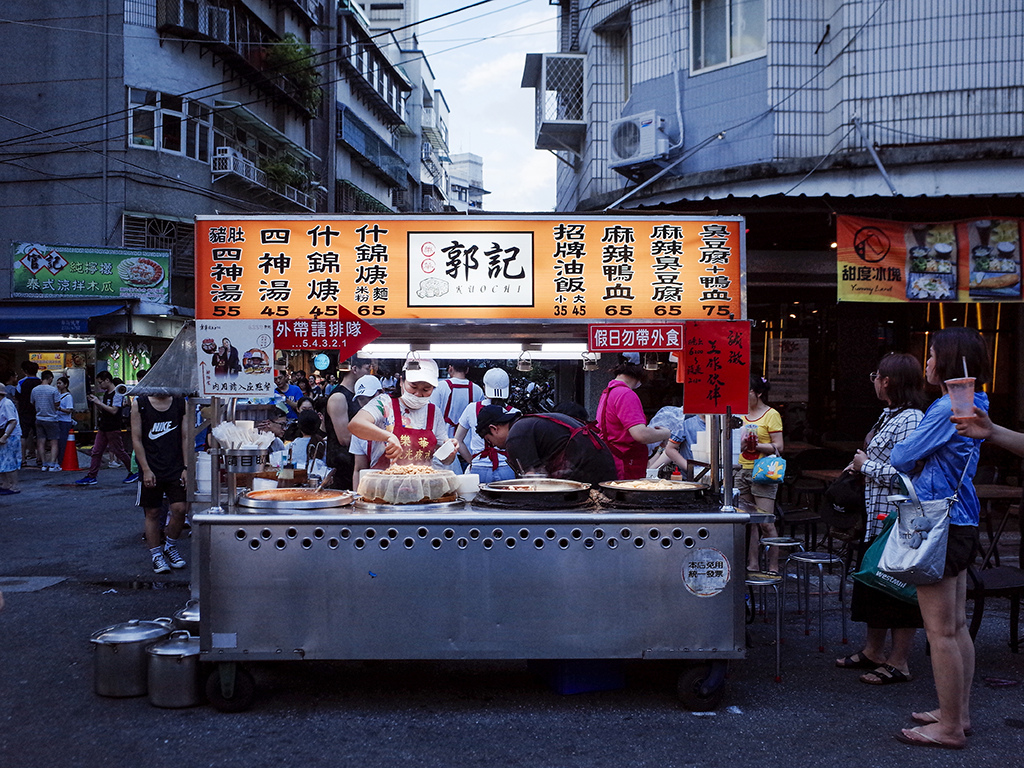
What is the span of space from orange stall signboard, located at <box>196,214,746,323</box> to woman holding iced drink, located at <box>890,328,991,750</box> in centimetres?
134

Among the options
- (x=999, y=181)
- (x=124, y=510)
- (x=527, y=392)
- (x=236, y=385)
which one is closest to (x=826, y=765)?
(x=236, y=385)

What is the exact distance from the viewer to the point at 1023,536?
595 cm

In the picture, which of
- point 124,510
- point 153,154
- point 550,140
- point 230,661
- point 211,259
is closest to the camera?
point 230,661

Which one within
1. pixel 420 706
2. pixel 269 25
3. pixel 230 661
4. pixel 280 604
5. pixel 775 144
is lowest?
pixel 420 706

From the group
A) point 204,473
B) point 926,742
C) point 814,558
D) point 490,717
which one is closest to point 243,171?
point 204,473

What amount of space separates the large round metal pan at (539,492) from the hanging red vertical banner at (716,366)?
2.81ft

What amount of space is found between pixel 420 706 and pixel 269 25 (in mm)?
30344

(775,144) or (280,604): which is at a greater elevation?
(775,144)

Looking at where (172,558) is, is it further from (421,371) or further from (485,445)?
(421,371)

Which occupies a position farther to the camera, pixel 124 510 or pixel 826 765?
pixel 124 510

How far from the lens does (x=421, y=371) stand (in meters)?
6.25

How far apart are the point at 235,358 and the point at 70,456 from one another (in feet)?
44.9

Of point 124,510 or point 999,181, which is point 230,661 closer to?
point 124,510

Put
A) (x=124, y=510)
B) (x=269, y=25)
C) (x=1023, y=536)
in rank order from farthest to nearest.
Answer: (x=269, y=25) < (x=124, y=510) < (x=1023, y=536)
